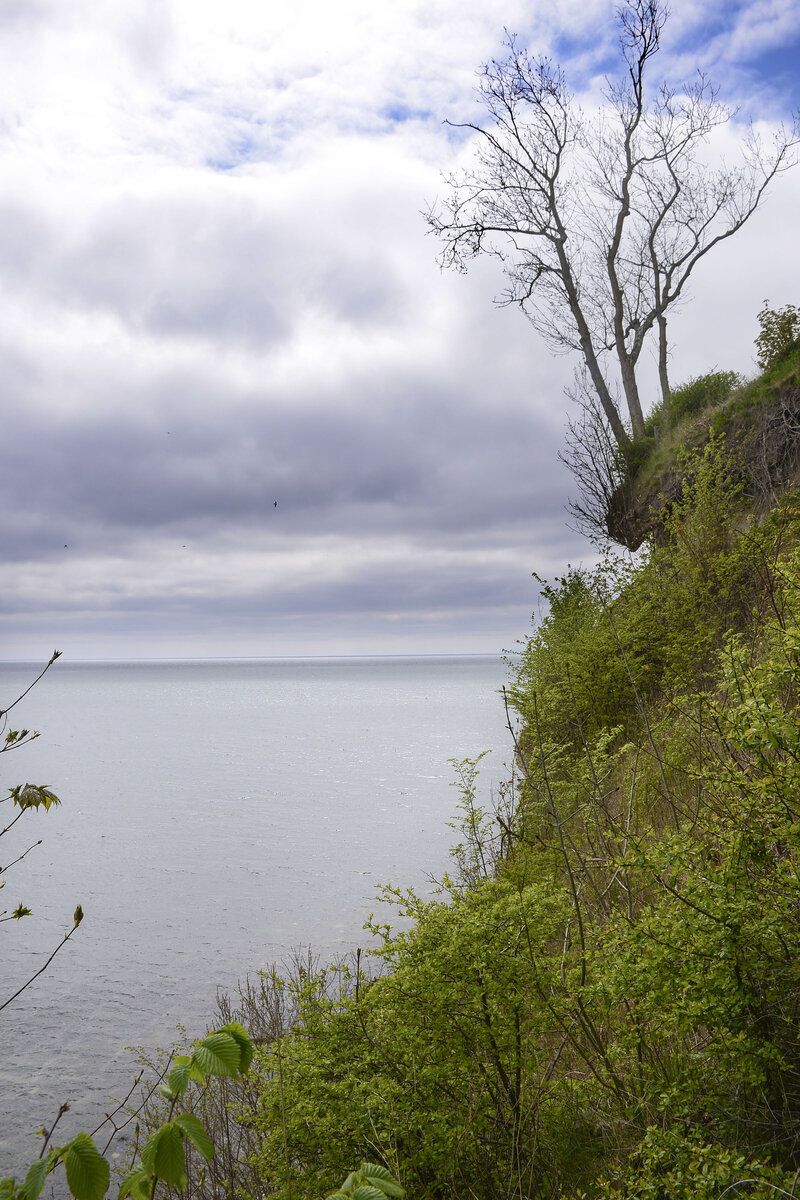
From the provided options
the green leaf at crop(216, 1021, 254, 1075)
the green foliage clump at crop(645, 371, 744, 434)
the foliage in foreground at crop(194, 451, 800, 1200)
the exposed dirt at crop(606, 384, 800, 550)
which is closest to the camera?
the green leaf at crop(216, 1021, 254, 1075)

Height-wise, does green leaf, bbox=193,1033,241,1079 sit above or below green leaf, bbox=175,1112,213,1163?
above

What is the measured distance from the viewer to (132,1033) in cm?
1003

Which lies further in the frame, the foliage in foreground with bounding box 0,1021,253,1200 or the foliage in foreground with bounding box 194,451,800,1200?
the foliage in foreground with bounding box 194,451,800,1200

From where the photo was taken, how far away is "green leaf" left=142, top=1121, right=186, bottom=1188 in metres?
1.50

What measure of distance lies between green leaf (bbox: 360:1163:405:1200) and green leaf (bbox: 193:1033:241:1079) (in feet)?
1.11

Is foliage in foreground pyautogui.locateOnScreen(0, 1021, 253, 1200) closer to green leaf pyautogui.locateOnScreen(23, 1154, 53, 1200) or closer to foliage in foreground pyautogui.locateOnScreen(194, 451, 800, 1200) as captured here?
green leaf pyautogui.locateOnScreen(23, 1154, 53, 1200)

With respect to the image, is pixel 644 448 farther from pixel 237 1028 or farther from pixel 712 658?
pixel 237 1028

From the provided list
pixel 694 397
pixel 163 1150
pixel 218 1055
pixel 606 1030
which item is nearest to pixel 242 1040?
pixel 218 1055

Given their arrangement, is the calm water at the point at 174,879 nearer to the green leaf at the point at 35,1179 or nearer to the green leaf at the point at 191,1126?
the green leaf at the point at 35,1179

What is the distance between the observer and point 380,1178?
162 centimetres

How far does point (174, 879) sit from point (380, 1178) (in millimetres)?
18581

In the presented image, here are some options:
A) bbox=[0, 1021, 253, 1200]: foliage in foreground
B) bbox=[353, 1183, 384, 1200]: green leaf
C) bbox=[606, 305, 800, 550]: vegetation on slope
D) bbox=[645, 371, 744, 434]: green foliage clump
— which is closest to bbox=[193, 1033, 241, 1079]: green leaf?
bbox=[0, 1021, 253, 1200]: foliage in foreground

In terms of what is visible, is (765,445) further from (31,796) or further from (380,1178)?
(380,1178)

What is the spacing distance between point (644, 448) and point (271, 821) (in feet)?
53.0
